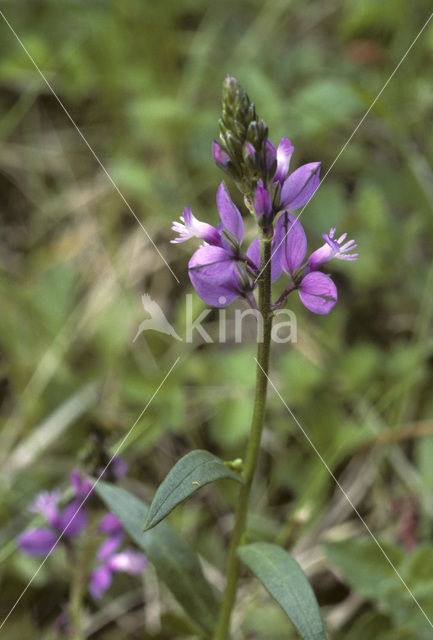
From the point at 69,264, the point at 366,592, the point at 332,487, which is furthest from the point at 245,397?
the point at 69,264

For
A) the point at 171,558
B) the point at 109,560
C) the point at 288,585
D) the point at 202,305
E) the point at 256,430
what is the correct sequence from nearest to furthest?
the point at 288,585 < the point at 256,430 < the point at 171,558 < the point at 109,560 < the point at 202,305

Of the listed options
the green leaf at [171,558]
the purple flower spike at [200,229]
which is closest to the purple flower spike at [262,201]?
the purple flower spike at [200,229]

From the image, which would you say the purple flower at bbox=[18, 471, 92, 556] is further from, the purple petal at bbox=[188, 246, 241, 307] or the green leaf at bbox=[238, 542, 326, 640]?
the purple petal at bbox=[188, 246, 241, 307]

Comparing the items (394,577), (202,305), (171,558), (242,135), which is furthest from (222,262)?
(202,305)

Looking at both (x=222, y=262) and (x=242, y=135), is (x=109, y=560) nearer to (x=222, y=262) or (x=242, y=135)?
(x=222, y=262)

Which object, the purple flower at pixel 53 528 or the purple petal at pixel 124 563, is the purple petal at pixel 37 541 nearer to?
the purple flower at pixel 53 528

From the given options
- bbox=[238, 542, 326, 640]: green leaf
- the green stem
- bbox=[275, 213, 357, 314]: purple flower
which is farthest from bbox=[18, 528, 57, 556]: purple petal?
bbox=[275, 213, 357, 314]: purple flower
